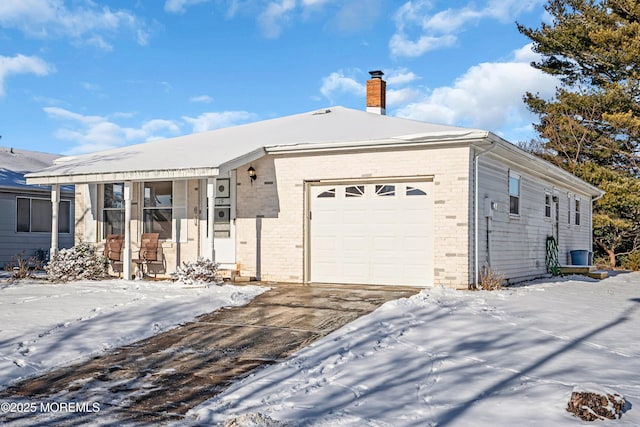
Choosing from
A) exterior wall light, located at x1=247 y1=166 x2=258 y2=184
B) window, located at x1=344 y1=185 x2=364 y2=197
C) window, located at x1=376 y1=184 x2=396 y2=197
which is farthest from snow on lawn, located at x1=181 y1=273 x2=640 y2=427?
Answer: exterior wall light, located at x1=247 y1=166 x2=258 y2=184

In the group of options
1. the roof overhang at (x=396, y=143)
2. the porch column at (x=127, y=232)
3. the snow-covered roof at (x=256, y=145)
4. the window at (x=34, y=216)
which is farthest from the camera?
the window at (x=34, y=216)

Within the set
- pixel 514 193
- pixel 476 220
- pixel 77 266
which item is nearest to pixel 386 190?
pixel 476 220

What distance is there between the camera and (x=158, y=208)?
47.3ft

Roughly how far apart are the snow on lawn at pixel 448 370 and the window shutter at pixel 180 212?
6474mm

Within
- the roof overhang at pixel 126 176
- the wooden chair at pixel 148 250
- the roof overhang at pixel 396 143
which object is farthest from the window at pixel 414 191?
the wooden chair at pixel 148 250

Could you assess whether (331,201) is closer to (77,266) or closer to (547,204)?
(77,266)

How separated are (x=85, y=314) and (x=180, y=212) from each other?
546 centimetres

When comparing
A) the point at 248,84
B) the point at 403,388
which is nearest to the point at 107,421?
the point at 403,388

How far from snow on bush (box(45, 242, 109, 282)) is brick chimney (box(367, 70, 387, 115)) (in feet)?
A: 27.7

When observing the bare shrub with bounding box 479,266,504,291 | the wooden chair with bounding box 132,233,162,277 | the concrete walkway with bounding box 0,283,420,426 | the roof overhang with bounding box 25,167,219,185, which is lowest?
the concrete walkway with bounding box 0,283,420,426

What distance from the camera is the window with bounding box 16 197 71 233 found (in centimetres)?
1944

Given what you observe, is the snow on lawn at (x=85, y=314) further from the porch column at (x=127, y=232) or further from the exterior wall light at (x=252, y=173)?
the exterior wall light at (x=252, y=173)

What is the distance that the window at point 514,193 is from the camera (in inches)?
563

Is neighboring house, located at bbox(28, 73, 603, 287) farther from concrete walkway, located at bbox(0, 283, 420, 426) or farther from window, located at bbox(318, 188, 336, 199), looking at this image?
concrete walkway, located at bbox(0, 283, 420, 426)
